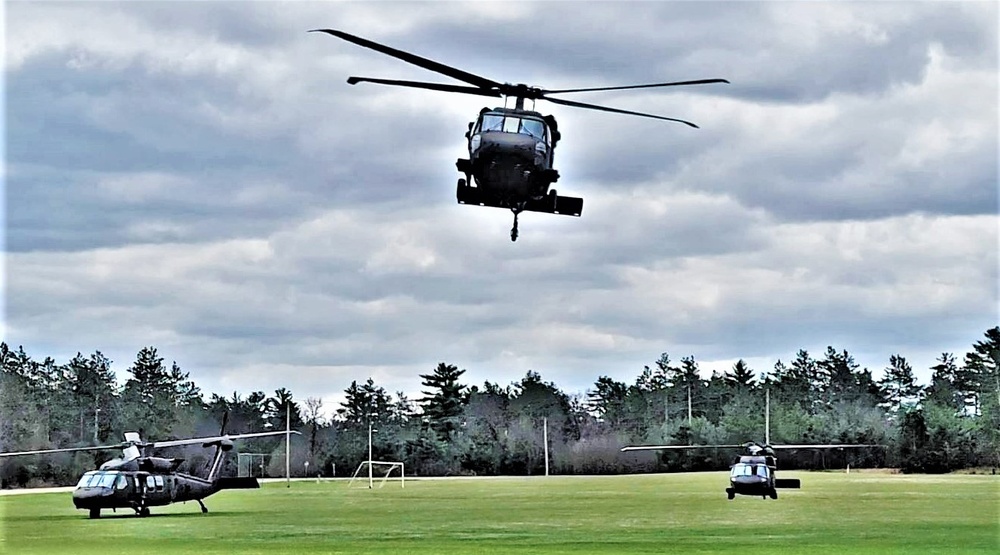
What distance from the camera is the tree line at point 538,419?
10131cm

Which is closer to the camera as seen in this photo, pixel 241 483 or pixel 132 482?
pixel 132 482

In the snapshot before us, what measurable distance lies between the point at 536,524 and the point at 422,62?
23.6 metres

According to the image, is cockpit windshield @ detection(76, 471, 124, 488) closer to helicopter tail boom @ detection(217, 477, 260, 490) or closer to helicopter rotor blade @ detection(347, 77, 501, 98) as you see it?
helicopter tail boom @ detection(217, 477, 260, 490)

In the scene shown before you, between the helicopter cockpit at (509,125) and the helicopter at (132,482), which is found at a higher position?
the helicopter cockpit at (509,125)

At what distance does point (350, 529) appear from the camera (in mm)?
42281

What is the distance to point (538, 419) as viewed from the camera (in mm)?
130875

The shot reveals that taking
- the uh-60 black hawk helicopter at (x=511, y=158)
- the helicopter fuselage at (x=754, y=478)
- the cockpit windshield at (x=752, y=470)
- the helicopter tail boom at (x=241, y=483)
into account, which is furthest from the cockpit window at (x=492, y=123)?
the cockpit windshield at (x=752, y=470)

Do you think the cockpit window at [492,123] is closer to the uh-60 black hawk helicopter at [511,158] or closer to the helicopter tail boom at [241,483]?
the uh-60 black hawk helicopter at [511,158]

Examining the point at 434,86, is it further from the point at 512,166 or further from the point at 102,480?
the point at 102,480

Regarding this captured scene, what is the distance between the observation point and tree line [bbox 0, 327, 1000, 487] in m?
101

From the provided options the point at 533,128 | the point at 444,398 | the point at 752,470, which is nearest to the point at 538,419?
the point at 444,398

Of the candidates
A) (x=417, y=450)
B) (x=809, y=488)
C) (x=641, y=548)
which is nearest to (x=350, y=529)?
(x=641, y=548)

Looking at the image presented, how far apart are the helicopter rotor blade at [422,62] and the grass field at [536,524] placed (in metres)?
12.3

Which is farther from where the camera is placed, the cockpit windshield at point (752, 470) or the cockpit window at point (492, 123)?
the cockpit windshield at point (752, 470)
